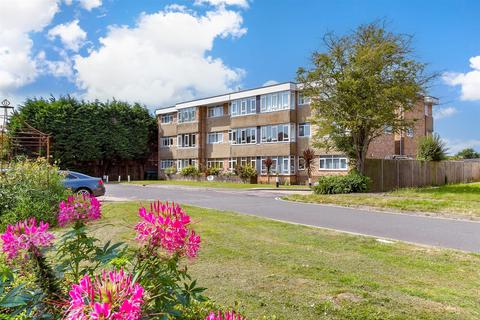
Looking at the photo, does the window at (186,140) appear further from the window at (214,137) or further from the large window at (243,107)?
the large window at (243,107)

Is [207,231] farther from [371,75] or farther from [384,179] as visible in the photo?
[384,179]

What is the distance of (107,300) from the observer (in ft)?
5.06

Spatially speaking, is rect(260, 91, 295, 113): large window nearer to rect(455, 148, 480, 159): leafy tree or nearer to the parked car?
the parked car

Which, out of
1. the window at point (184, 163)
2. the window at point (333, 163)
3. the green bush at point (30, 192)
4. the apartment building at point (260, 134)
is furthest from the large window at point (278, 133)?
the green bush at point (30, 192)

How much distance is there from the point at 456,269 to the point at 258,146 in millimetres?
36498

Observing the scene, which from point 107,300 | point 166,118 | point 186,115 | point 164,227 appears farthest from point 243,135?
point 107,300

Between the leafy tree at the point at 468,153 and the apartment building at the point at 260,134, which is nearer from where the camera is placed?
the apartment building at the point at 260,134

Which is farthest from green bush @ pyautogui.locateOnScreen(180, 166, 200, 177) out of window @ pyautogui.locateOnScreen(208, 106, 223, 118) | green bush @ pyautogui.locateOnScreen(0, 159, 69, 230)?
green bush @ pyautogui.locateOnScreen(0, 159, 69, 230)

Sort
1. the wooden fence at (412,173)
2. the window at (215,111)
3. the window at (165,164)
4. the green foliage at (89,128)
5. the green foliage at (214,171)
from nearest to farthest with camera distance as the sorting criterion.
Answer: the wooden fence at (412,173), the green foliage at (214,171), the green foliage at (89,128), the window at (215,111), the window at (165,164)

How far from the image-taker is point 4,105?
15797 millimetres

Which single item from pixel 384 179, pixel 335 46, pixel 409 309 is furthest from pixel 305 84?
pixel 409 309

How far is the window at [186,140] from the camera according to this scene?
51.2 metres

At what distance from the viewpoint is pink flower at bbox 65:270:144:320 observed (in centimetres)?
150

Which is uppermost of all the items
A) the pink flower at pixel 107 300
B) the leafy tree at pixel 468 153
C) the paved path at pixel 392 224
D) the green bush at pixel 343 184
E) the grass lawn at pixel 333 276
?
the leafy tree at pixel 468 153
